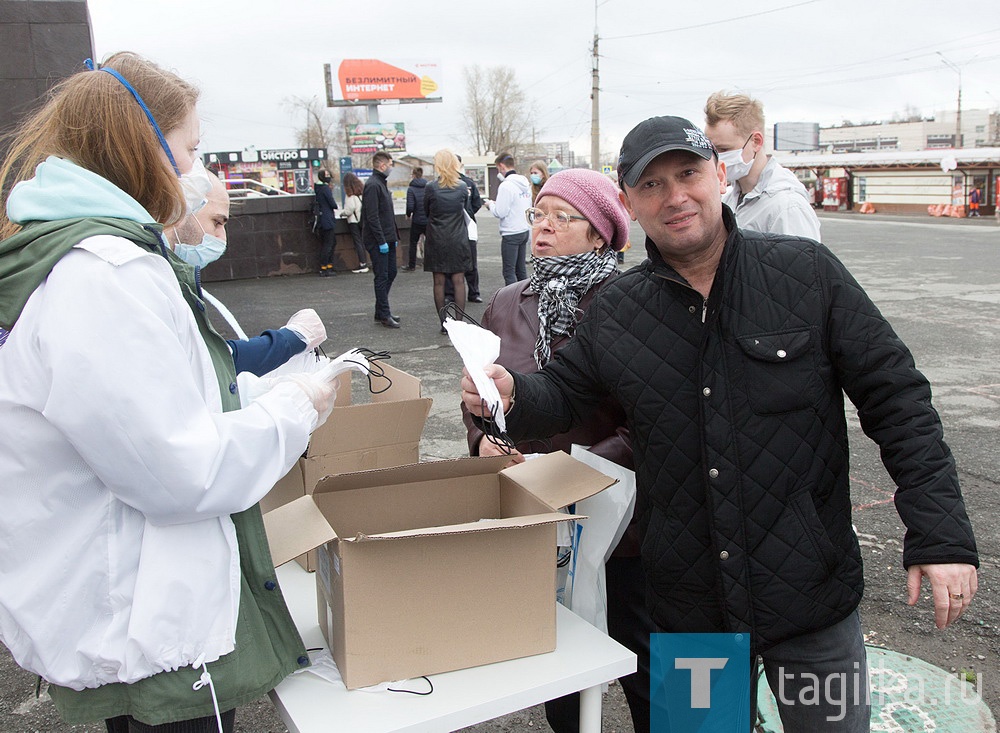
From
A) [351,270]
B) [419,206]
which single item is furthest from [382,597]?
[351,270]

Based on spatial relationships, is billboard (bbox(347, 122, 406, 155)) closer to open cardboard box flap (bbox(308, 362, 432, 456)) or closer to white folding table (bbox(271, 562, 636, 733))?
open cardboard box flap (bbox(308, 362, 432, 456))

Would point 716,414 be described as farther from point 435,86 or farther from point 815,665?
point 435,86

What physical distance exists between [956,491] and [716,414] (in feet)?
1.70

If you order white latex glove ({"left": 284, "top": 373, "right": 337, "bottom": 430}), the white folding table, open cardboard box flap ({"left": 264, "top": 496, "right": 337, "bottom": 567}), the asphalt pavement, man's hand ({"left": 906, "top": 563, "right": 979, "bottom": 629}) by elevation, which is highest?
white latex glove ({"left": 284, "top": 373, "right": 337, "bottom": 430})

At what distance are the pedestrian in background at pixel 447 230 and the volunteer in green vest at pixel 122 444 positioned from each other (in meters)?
7.56

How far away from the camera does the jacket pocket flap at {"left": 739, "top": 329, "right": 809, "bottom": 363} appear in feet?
5.98

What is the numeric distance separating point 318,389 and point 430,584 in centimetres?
44

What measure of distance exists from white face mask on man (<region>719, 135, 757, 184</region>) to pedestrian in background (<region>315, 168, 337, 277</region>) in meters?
10.8

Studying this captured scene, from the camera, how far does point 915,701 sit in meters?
2.88

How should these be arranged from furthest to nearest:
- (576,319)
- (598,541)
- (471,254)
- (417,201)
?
(417,201) < (471,254) < (576,319) < (598,541)

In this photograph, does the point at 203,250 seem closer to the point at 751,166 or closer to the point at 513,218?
the point at 751,166

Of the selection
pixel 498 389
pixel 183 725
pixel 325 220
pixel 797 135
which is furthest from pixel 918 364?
pixel 797 135

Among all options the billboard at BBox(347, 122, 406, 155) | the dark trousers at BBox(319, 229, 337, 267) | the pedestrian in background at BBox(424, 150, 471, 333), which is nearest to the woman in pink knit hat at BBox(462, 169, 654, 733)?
the pedestrian in background at BBox(424, 150, 471, 333)

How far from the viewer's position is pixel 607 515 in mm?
2146
